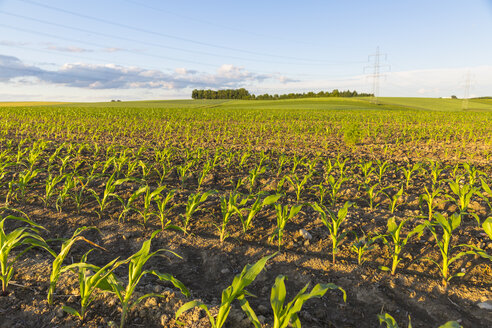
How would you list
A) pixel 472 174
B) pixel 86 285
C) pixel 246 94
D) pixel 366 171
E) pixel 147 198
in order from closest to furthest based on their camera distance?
pixel 86 285 < pixel 147 198 < pixel 472 174 < pixel 366 171 < pixel 246 94

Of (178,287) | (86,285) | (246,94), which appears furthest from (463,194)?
(246,94)

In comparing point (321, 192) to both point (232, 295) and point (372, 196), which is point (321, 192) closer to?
point (372, 196)

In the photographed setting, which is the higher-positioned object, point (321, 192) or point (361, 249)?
point (321, 192)

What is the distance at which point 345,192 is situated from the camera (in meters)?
5.29

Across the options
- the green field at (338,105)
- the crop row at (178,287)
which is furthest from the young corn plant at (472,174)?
the green field at (338,105)

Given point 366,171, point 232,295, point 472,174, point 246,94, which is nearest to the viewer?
point 232,295

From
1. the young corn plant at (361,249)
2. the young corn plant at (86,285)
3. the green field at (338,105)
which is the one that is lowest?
the young corn plant at (361,249)

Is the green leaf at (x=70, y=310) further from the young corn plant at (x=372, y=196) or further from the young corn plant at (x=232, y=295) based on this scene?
the young corn plant at (x=372, y=196)

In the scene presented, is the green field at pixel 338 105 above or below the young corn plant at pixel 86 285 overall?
above

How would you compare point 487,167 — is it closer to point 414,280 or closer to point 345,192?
point 345,192

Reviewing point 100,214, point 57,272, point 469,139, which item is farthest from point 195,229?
point 469,139

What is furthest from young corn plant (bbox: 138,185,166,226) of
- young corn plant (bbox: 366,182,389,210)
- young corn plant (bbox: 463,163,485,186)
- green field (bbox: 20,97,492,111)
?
green field (bbox: 20,97,492,111)

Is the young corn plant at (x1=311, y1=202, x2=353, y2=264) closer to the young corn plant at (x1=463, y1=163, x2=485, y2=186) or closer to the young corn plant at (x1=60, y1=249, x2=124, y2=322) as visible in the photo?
the young corn plant at (x1=60, y1=249, x2=124, y2=322)

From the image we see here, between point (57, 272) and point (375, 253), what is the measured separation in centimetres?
329
